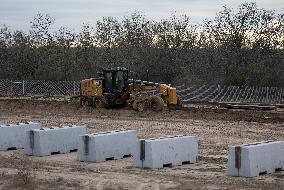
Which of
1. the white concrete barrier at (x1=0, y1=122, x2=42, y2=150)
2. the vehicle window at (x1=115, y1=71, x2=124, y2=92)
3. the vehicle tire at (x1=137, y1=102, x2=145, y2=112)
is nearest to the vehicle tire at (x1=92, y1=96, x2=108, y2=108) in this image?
the vehicle window at (x1=115, y1=71, x2=124, y2=92)

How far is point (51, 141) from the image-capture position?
64.4 feet

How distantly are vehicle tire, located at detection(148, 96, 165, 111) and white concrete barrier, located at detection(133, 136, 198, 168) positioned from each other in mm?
15408

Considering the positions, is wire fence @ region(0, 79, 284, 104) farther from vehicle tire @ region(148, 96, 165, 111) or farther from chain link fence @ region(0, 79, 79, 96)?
vehicle tire @ region(148, 96, 165, 111)

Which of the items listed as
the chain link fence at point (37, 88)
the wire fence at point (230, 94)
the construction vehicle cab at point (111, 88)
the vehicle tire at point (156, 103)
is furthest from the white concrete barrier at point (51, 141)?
the chain link fence at point (37, 88)

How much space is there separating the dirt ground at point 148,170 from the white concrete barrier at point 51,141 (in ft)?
1.03

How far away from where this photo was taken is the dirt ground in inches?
566

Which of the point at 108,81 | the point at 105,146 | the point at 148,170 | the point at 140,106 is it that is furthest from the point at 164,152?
the point at 108,81

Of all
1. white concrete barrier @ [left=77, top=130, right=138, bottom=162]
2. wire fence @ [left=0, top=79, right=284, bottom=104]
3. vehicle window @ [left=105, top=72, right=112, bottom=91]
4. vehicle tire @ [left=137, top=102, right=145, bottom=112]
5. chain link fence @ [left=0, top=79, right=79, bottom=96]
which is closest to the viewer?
white concrete barrier @ [left=77, top=130, right=138, bottom=162]

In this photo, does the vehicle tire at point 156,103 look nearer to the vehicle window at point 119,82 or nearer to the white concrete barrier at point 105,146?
the vehicle window at point 119,82

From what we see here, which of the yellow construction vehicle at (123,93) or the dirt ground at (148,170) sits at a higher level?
the yellow construction vehicle at (123,93)

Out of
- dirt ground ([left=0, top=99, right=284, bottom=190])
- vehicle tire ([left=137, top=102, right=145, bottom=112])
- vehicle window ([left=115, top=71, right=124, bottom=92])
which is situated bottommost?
dirt ground ([left=0, top=99, right=284, bottom=190])

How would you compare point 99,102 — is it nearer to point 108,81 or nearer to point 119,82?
point 108,81

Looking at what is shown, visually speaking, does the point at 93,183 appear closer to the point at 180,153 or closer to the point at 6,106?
the point at 180,153

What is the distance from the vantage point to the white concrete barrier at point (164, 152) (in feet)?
54.3
